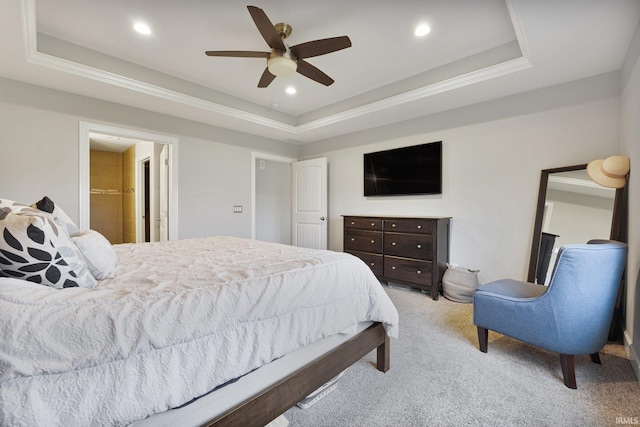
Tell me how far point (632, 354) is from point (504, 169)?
1.98 meters

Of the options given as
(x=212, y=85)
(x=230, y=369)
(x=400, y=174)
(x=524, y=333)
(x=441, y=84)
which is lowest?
(x=524, y=333)

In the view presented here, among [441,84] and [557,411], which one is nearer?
[557,411]

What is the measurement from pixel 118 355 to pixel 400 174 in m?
3.79

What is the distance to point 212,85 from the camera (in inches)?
139

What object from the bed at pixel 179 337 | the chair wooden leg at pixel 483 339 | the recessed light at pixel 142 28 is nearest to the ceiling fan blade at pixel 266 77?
the recessed light at pixel 142 28

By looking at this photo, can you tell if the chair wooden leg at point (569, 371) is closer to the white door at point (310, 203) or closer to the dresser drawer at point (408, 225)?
the dresser drawer at point (408, 225)

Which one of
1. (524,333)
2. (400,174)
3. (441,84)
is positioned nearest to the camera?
(524,333)

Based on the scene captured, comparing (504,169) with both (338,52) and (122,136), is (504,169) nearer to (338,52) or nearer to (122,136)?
(338,52)

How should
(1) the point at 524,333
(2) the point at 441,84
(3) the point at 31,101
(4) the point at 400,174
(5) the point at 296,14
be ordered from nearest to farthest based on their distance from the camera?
(1) the point at 524,333
(5) the point at 296,14
(3) the point at 31,101
(2) the point at 441,84
(4) the point at 400,174

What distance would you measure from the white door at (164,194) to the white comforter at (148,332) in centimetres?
251

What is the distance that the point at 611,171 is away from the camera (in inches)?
88.8

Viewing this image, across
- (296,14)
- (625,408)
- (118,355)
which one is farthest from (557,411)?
(296,14)

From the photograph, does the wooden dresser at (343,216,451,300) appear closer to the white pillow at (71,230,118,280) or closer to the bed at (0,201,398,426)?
the bed at (0,201,398,426)

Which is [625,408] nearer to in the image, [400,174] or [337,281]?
[337,281]
